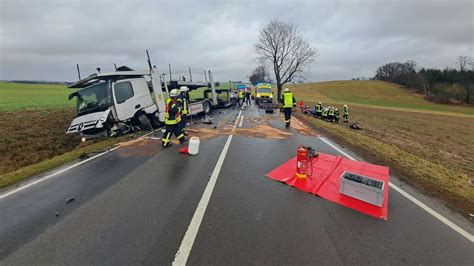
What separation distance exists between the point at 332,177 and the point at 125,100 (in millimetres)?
8797

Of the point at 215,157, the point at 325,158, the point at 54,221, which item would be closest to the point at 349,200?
the point at 325,158

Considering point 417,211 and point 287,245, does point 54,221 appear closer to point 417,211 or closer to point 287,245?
point 287,245

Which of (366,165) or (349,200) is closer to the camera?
(349,200)

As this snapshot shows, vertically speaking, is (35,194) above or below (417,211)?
above

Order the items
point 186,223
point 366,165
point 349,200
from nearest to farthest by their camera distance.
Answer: point 186,223 → point 349,200 → point 366,165

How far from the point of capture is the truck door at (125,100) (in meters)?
9.83

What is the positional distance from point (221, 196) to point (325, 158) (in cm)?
385

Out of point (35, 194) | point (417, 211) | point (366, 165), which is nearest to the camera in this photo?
point (417, 211)

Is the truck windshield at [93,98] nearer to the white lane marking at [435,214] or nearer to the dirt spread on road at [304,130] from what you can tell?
the dirt spread on road at [304,130]

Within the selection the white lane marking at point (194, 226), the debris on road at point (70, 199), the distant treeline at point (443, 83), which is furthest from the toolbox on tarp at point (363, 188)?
the distant treeline at point (443, 83)

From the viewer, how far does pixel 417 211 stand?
401 centimetres

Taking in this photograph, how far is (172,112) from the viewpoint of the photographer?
8.16 metres

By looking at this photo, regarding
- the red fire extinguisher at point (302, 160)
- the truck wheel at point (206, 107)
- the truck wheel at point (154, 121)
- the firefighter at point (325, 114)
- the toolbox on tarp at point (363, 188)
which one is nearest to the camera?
the toolbox on tarp at point (363, 188)

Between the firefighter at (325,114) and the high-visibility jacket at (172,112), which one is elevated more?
the high-visibility jacket at (172,112)
